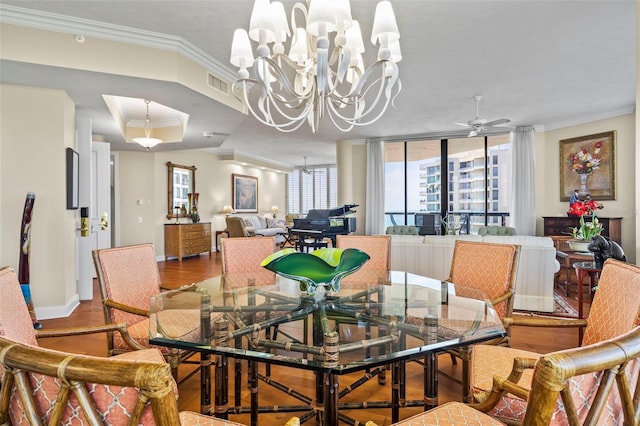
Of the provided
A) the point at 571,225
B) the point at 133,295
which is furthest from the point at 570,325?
the point at 571,225

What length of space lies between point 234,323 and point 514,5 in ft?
10.0

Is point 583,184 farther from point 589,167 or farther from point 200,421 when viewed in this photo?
point 200,421

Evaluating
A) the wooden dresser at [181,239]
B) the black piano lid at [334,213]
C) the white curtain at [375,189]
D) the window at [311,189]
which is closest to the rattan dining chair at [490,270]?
the black piano lid at [334,213]

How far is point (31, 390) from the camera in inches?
27.2

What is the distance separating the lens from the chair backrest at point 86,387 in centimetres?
60

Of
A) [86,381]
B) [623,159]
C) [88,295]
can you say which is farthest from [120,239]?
[623,159]

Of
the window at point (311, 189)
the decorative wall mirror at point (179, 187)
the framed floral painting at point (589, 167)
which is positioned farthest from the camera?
the window at point (311, 189)

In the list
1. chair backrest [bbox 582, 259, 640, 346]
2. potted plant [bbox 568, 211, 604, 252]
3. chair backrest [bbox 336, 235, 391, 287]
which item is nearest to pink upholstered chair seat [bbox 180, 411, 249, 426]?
chair backrest [bbox 582, 259, 640, 346]

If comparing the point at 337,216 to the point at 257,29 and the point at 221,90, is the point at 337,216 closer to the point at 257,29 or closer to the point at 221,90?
the point at 221,90

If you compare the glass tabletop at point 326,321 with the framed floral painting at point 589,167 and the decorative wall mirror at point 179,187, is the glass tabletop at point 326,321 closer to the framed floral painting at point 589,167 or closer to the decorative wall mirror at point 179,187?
the framed floral painting at point 589,167

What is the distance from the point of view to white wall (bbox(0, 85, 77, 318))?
3.43 m

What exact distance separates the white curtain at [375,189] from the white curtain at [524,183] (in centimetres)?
263

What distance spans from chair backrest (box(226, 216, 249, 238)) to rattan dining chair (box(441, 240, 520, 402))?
6.12 m

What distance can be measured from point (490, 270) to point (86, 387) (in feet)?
7.75
